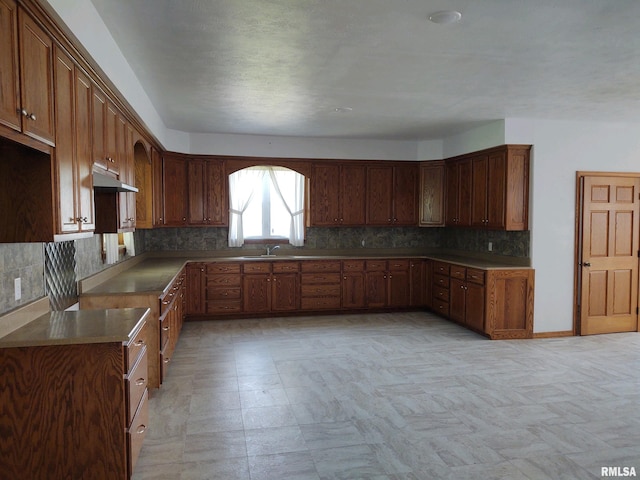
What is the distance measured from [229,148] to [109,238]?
2.69m

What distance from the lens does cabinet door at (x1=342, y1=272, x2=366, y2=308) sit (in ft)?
22.8

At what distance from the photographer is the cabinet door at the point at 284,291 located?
22.1 ft

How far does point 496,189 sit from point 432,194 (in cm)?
150

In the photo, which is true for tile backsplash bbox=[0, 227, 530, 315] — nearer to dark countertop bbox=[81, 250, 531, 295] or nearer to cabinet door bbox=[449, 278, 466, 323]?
dark countertop bbox=[81, 250, 531, 295]

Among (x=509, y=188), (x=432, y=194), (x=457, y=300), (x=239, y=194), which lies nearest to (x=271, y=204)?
(x=239, y=194)

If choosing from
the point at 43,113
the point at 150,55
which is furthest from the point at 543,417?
the point at 150,55

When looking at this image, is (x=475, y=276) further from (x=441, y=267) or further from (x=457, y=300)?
(x=441, y=267)

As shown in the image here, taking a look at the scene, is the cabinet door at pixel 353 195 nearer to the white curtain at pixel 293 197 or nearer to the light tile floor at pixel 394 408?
the white curtain at pixel 293 197

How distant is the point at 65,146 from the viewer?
2.39 m

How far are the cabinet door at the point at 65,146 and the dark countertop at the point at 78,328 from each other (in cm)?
53

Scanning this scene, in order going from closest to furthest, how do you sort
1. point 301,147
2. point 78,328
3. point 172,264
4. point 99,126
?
point 78,328, point 99,126, point 172,264, point 301,147

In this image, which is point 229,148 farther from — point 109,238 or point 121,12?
point 121,12

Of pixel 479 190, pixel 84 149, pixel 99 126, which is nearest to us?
pixel 84 149

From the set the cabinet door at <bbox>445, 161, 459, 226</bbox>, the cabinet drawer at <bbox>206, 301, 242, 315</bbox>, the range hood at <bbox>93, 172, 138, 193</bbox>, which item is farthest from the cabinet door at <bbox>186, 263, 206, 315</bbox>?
the cabinet door at <bbox>445, 161, 459, 226</bbox>
